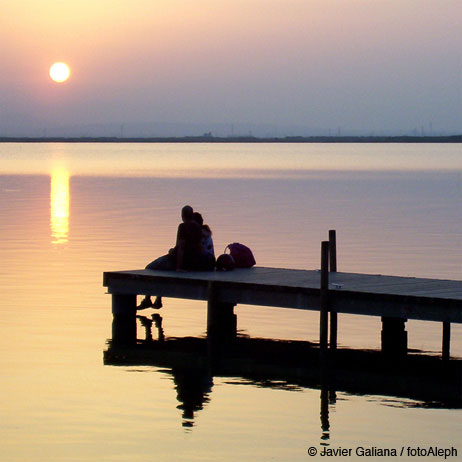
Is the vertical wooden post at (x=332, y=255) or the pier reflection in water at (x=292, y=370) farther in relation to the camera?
the vertical wooden post at (x=332, y=255)

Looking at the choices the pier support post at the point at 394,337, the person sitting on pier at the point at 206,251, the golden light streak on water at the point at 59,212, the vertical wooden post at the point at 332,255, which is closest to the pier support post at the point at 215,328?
the person sitting on pier at the point at 206,251

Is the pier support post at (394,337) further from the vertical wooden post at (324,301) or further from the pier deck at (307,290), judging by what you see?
the vertical wooden post at (324,301)

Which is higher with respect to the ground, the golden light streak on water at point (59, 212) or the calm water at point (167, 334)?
the golden light streak on water at point (59, 212)

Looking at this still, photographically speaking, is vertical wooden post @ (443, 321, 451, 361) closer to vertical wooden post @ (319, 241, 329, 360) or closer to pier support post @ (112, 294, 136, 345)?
vertical wooden post @ (319, 241, 329, 360)

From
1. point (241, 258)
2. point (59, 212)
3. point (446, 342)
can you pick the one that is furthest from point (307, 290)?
point (59, 212)

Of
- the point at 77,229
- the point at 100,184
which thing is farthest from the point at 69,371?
the point at 100,184

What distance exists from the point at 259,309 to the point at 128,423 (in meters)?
8.81

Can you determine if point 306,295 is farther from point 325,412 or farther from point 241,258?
point 325,412

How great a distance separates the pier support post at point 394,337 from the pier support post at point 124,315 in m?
4.31

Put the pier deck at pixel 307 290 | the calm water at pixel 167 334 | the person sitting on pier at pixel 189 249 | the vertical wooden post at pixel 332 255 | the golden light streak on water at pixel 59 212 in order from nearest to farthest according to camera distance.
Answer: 1. the calm water at pixel 167 334
2. the pier deck at pixel 307 290
3. the person sitting on pier at pixel 189 249
4. the vertical wooden post at pixel 332 255
5. the golden light streak on water at pixel 59 212

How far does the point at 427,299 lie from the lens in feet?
56.4

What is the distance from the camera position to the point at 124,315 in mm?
20938

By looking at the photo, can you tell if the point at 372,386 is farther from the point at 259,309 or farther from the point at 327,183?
the point at 327,183

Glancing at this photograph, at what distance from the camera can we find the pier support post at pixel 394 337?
19.0 metres
